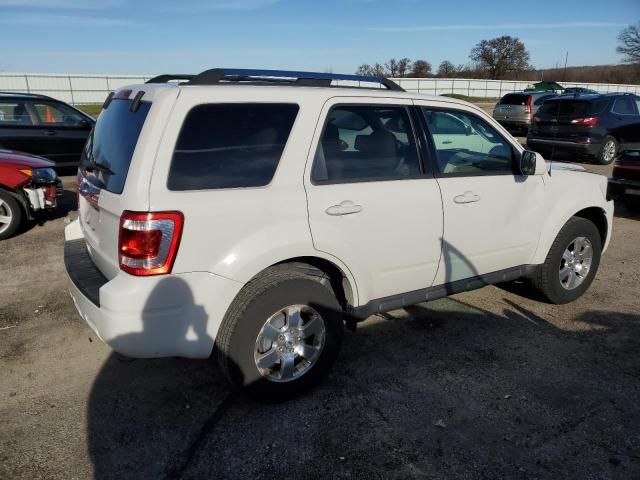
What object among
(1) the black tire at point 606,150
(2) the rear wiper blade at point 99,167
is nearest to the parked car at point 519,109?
(1) the black tire at point 606,150

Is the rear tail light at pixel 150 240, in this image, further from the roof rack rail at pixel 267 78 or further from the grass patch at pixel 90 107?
the grass patch at pixel 90 107

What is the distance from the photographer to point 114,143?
2.95 m

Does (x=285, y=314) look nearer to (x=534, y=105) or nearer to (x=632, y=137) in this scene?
(x=632, y=137)

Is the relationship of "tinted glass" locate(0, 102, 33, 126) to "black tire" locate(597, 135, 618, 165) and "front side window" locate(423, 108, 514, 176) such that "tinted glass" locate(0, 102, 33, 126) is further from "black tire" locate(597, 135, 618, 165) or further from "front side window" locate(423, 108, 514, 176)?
"black tire" locate(597, 135, 618, 165)

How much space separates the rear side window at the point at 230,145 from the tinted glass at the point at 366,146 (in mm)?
282

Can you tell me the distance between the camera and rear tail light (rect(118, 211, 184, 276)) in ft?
8.39

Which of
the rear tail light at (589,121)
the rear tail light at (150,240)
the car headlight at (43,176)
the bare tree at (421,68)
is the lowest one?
the car headlight at (43,176)

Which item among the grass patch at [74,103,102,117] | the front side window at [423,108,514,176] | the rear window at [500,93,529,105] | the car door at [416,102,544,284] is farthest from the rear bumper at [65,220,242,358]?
the grass patch at [74,103,102,117]

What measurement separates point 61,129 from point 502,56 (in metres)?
67.5

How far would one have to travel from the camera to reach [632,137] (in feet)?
42.5

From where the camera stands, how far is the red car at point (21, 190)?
6.37 metres

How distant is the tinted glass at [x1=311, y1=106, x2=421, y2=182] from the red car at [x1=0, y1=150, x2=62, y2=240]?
4961 mm

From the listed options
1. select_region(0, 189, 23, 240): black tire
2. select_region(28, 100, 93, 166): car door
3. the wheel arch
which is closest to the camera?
the wheel arch

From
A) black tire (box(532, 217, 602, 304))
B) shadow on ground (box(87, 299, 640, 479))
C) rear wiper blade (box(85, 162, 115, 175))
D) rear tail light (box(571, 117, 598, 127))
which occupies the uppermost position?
rear wiper blade (box(85, 162, 115, 175))
